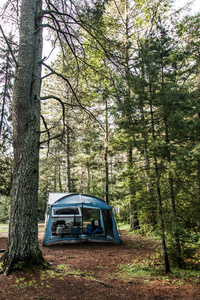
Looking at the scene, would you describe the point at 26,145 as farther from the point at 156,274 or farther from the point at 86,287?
the point at 156,274

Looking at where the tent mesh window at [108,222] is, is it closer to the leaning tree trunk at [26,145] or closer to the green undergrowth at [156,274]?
the green undergrowth at [156,274]

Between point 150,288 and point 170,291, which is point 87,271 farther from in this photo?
point 170,291

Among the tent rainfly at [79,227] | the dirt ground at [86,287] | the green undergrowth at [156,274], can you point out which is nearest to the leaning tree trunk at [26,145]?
the dirt ground at [86,287]

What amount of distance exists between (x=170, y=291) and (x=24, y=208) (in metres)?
3.01

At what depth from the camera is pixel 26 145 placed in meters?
4.04

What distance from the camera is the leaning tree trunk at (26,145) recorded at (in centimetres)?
362

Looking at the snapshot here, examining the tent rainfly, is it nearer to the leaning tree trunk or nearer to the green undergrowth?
the green undergrowth

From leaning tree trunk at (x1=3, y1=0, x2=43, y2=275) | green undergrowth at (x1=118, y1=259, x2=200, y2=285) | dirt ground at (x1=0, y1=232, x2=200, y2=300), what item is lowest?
green undergrowth at (x1=118, y1=259, x2=200, y2=285)

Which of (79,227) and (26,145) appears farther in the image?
(79,227)

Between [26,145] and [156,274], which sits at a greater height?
[26,145]

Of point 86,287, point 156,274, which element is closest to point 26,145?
point 86,287

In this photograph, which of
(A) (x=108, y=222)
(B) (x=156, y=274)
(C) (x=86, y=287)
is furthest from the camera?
(A) (x=108, y=222)

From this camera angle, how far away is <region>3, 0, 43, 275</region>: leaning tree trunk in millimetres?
3621

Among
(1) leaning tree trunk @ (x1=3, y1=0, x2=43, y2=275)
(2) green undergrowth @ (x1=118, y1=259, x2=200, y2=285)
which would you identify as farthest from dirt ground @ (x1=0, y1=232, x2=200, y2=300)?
(1) leaning tree trunk @ (x1=3, y1=0, x2=43, y2=275)
